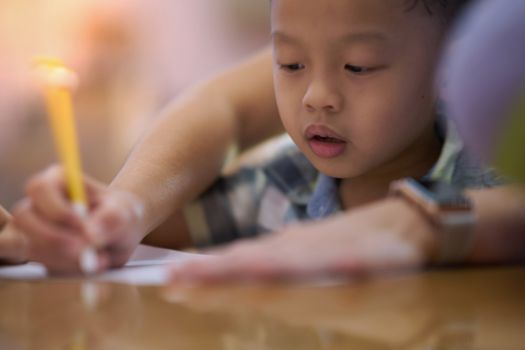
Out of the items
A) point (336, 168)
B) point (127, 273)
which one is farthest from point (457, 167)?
point (127, 273)

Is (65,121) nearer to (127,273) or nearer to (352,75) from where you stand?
(127,273)

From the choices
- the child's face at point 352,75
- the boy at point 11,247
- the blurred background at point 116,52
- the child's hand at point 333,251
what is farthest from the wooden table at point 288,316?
the blurred background at point 116,52

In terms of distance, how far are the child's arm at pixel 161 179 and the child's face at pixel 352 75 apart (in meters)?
0.16

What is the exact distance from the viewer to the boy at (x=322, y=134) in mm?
736

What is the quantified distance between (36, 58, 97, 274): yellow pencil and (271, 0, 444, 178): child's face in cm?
30

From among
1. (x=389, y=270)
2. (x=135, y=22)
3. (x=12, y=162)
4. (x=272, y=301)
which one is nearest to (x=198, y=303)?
(x=272, y=301)

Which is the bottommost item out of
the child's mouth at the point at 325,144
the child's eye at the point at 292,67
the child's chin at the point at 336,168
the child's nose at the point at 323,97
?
the child's chin at the point at 336,168

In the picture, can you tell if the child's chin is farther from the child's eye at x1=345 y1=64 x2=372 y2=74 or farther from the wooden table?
the wooden table

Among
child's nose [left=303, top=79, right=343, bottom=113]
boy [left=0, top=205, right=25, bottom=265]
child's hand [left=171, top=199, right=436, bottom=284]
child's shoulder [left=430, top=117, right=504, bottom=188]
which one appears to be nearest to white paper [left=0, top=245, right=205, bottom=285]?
boy [left=0, top=205, right=25, bottom=265]

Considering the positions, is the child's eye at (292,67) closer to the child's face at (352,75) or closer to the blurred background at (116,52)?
the child's face at (352,75)

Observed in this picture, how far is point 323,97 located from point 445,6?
19 centimetres

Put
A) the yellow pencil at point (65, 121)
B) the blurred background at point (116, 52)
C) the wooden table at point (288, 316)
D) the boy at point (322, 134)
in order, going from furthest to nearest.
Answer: the blurred background at point (116, 52)
the boy at point (322, 134)
the yellow pencil at point (65, 121)
the wooden table at point (288, 316)

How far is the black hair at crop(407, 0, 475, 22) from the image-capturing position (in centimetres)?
93

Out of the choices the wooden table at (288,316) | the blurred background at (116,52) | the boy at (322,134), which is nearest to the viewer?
the wooden table at (288,316)
